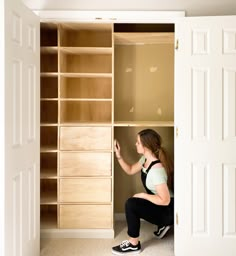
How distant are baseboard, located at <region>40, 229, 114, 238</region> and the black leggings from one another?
0.38 m

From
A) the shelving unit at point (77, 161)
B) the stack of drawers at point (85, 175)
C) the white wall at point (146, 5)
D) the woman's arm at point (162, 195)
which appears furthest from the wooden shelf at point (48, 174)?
the white wall at point (146, 5)

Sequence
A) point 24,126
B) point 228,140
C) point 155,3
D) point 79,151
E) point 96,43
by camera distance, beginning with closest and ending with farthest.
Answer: point 24,126 → point 228,140 → point 155,3 → point 79,151 → point 96,43

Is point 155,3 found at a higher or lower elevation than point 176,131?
higher

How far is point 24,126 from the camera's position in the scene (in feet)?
8.89

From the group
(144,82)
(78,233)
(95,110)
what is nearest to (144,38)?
(144,82)

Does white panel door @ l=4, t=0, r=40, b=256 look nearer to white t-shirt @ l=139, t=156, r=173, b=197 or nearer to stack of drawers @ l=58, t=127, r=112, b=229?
stack of drawers @ l=58, t=127, r=112, b=229

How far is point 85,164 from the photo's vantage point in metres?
3.71

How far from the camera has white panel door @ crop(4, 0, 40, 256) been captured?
237 centimetres

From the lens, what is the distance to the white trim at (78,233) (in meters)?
3.71

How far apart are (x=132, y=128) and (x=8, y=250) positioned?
89.8 inches
